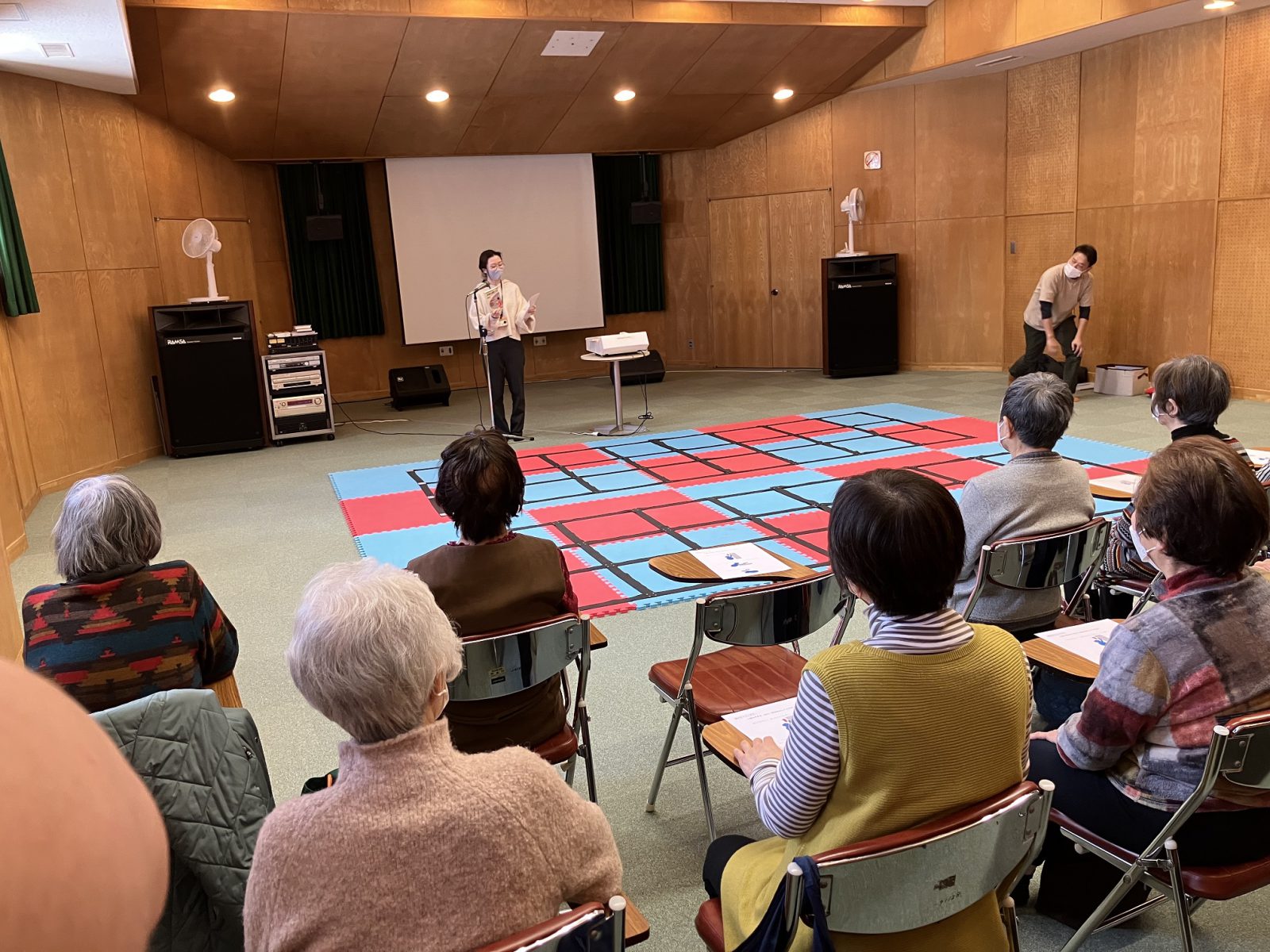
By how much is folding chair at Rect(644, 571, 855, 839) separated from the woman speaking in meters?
5.42

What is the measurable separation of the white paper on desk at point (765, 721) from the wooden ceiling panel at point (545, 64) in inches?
287

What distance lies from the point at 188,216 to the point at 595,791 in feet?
26.9

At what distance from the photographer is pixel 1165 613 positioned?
1.68 meters

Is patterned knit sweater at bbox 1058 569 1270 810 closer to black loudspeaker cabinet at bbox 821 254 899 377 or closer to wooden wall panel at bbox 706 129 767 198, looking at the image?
black loudspeaker cabinet at bbox 821 254 899 377

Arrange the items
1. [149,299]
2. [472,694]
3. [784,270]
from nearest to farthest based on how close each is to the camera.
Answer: [472,694]
[149,299]
[784,270]

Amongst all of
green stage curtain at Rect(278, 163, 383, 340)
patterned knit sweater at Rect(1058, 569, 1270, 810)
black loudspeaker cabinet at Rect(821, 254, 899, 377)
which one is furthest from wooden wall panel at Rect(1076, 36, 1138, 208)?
patterned knit sweater at Rect(1058, 569, 1270, 810)

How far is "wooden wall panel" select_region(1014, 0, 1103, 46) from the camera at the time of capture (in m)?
8.00

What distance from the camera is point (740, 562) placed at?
2.90 metres

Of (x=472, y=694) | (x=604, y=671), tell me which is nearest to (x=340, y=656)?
(x=472, y=694)

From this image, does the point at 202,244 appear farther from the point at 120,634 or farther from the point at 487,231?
the point at 120,634

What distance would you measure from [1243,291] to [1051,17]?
9.00 ft

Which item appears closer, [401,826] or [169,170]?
[401,826]

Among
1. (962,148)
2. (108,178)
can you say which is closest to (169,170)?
(108,178)

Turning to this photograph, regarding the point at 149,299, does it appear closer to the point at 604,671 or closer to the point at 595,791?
the point at 604,671
